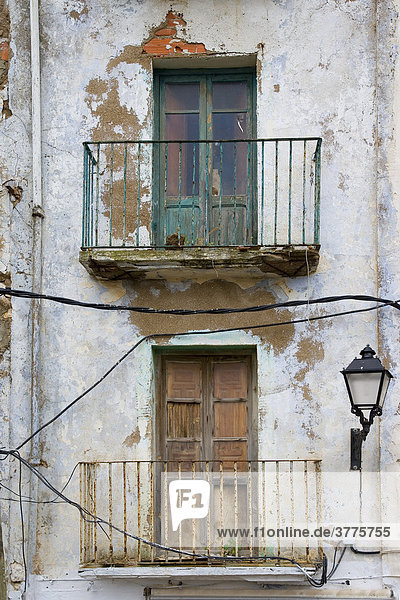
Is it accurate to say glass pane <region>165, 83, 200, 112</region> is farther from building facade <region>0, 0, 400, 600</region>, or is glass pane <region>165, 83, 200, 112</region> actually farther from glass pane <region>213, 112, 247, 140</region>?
glass pane <region>213, 112, 247, 140</region>

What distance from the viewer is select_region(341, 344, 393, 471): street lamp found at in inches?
327

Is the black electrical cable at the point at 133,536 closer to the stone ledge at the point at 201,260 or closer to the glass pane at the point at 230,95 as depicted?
the stone ledge at the point at 201,260

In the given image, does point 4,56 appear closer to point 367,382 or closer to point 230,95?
point 230,95

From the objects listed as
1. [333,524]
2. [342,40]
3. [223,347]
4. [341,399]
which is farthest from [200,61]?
[333,524]

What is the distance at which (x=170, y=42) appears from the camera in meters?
9.78

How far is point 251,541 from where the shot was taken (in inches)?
348

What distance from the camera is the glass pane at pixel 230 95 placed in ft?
32.6

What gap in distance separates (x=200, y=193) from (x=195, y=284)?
0.88 meters

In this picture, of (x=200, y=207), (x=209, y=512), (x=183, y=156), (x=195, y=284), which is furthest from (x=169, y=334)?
(x=183, y=156)

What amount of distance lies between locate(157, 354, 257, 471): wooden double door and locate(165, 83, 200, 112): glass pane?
2.27 metres

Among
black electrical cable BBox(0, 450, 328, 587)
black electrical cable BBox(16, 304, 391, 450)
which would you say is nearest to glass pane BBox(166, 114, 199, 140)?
black electrical cable BBox(16, 304, 391, 450)

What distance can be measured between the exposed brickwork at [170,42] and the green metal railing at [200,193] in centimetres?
82

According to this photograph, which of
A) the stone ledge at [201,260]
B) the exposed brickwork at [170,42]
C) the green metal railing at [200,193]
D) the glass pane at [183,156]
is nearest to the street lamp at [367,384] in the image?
the stone ledge at [201,260]

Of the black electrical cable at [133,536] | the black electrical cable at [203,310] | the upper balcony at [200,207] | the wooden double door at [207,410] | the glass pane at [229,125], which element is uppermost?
the glass pane at [229,125]
